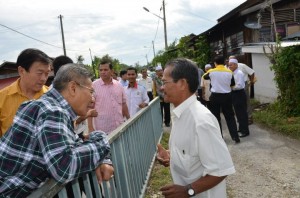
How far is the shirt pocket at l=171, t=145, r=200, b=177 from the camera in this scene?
225 cm

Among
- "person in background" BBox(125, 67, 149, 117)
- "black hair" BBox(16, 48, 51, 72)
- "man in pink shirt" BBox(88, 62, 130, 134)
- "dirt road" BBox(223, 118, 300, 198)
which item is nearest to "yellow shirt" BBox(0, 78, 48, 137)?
"black hair" BBox(16, 48, 51, 72)

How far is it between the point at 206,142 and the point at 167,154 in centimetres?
71

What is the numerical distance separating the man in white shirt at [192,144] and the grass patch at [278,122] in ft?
19.5

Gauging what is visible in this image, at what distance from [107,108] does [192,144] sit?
115 inches

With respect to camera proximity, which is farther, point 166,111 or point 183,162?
point 166,111

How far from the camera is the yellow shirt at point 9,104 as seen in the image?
3158 mm

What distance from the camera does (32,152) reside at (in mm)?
1731

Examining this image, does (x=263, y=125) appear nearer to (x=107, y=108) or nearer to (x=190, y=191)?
(x=107, y=108)

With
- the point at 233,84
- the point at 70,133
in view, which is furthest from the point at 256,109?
the point at 70,133

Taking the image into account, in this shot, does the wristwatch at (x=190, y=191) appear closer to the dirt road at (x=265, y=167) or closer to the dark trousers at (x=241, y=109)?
the dirt road at (x=265, y=167)

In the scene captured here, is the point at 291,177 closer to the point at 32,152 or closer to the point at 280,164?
the point at 280,164

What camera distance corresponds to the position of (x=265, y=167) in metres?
5.93

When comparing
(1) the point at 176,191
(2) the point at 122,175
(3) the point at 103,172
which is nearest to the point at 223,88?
(2) the point at 122,175

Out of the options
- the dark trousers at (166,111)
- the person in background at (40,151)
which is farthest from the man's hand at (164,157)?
the dark trousers at (166,111)
